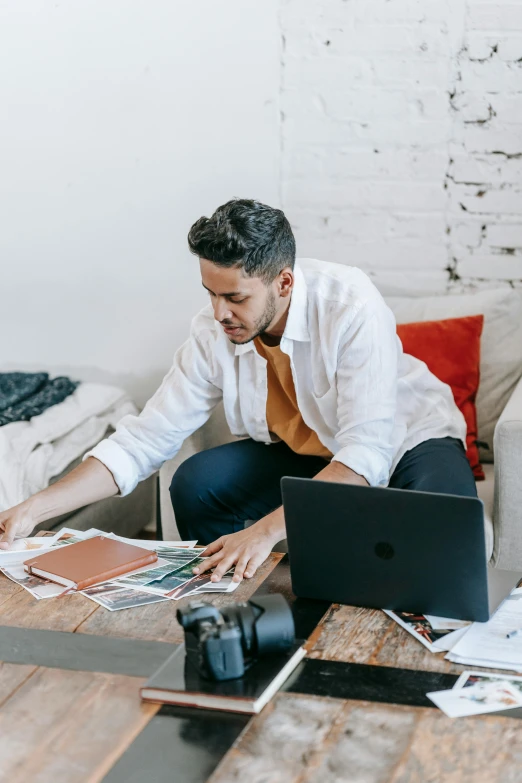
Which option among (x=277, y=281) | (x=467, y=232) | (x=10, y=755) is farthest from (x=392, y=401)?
(x=10, y=755)

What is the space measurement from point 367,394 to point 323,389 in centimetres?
18

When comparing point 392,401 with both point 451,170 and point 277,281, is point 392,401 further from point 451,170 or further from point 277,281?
point 451,170

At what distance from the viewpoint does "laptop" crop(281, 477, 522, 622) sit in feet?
4.23

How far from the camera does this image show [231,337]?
197 centimetres

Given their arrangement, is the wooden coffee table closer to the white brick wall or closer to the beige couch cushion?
the beige couch cushion

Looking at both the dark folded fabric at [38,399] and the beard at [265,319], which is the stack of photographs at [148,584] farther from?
the dark folded fabric at [38,399]

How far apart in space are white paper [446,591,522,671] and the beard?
0.83 metres

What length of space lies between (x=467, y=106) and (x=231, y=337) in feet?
3.94

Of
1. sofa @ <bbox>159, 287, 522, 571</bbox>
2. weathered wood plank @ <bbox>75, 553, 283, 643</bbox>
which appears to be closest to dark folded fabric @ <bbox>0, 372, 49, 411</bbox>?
sofa @ <bbox>159, 287, 522, 571</bbox>

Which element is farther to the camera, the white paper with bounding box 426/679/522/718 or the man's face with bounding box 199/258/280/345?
the man's face with bounding box 199/258/280/345

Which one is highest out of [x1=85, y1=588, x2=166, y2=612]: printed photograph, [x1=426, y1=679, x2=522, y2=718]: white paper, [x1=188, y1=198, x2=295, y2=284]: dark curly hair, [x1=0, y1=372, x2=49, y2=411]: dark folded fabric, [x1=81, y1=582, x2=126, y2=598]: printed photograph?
[x1=188, y1=198, x2=295, y2=284]: dark curly hair

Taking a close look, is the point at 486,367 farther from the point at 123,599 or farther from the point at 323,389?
the point at 123,599

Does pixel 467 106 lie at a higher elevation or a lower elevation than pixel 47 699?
higher

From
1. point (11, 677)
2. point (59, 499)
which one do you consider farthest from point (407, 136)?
point (11, 677)
